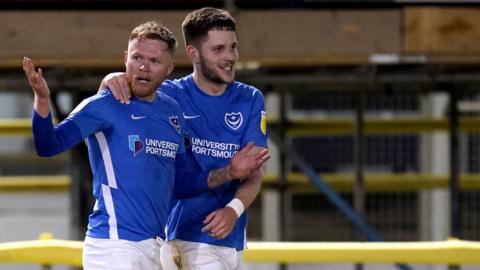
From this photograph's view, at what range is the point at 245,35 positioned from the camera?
7590 millimetres

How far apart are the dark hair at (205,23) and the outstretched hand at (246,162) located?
1.58ft

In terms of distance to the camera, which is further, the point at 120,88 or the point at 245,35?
the point at 245,35

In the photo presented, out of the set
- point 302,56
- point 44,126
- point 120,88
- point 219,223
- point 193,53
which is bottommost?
point 219,223

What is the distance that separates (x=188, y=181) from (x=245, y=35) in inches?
123

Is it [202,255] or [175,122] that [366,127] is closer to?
[202,255]

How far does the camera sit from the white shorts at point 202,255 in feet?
14.9

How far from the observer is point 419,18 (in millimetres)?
7566

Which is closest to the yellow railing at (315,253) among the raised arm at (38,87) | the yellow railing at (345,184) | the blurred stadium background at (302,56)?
the raised arm at (38,87)

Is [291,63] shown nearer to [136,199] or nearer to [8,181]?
[136,199]

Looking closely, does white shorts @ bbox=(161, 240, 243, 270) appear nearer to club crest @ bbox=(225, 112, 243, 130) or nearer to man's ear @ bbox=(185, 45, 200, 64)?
club crest @ bbox=(225, 112, 243, 130)

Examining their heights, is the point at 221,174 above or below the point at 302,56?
below

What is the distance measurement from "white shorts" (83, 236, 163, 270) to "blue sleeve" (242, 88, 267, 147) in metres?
0.63

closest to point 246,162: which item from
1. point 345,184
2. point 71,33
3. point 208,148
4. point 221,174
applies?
point 221,174

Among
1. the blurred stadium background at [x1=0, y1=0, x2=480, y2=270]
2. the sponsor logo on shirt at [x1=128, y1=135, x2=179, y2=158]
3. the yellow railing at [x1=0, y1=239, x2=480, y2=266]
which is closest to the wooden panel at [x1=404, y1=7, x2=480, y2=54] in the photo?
the blurred stadium background at [x1=0, y1=0, x2=480, y2=270]
